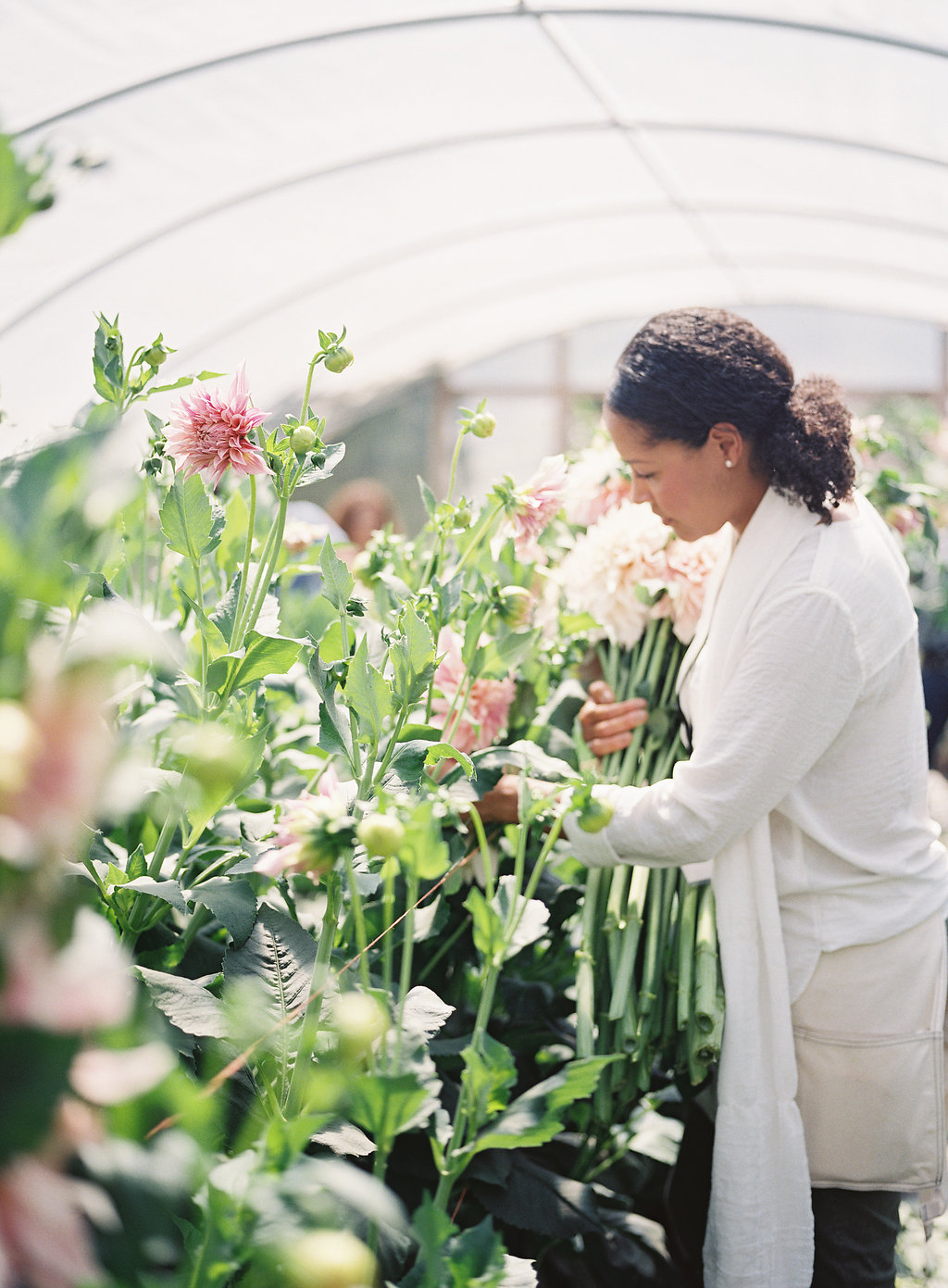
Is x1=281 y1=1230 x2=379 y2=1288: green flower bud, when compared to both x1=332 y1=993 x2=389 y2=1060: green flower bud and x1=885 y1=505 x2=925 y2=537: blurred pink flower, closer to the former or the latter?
x1=332 y1=993 x2=389 y2=1060: green flower bud

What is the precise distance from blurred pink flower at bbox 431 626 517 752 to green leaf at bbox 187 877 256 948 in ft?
0.83

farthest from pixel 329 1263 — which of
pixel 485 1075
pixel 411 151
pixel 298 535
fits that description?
pixel 411 151

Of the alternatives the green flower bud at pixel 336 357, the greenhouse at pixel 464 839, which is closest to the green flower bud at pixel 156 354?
the greenhouse at pixel 464 839

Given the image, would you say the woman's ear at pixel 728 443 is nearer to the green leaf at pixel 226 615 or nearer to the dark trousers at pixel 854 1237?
the green leaf at pixel 226 615

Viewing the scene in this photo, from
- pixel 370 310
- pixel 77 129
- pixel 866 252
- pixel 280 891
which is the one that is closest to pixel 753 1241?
pixel 280 891

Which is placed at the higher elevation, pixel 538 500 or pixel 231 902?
pixel 538 500

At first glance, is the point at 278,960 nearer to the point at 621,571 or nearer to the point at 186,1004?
the point at 186,1004

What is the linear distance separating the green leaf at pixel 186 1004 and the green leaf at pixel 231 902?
41 mm

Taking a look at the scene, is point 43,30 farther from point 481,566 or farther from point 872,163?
point 872,163

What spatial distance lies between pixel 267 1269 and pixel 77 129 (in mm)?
2842

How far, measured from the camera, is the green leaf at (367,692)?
64 cm

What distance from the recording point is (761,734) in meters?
0.92

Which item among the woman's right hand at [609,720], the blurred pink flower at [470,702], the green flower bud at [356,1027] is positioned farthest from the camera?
the woman's right hand at [609,720]

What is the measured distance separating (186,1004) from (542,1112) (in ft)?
0.73
